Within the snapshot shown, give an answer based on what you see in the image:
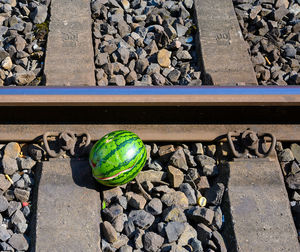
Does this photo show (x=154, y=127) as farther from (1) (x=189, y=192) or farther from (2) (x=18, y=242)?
(2) (x=18, y=242)

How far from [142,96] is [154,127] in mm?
292

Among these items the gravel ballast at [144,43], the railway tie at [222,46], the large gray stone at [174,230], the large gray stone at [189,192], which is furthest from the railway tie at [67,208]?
the railway tie at [222,46]

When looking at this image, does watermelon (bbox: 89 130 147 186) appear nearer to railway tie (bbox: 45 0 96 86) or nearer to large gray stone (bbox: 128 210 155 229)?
large gray stone (bbox: 128 210 155 229)

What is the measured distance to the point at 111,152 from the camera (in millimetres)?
3982

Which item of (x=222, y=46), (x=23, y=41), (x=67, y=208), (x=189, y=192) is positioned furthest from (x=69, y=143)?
(x=222, y=46)

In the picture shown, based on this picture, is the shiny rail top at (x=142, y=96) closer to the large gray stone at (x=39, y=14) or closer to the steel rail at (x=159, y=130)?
the steel rail at (x=159, y=130)

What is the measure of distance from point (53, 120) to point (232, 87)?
166 centimetres

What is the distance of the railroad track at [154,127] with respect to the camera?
3.95 meters

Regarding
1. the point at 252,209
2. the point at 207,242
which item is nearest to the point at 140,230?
the point at 207,242

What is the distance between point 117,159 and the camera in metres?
3.96

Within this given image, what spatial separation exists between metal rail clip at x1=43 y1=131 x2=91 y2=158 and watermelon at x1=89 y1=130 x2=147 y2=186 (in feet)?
1.20

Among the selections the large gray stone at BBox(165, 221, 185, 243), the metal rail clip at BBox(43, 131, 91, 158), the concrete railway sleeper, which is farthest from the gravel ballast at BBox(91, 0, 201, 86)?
the large gray stone at BBox(165, 221, 185, 243)

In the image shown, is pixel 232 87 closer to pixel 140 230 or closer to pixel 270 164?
pixel 270 164

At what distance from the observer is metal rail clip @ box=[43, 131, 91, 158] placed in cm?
443
